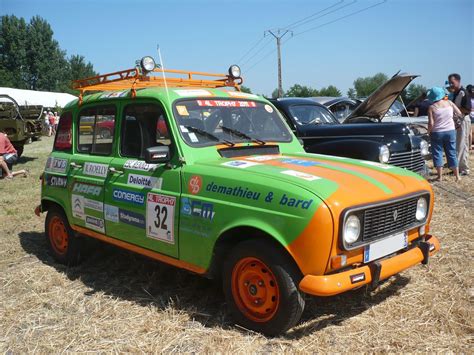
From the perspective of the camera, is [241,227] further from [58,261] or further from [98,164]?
[58,261]

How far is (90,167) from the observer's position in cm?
468

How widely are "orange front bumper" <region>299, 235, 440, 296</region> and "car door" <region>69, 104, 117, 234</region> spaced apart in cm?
242

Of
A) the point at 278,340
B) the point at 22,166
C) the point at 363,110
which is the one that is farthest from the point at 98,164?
the point at 22,166

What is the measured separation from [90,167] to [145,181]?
3.23 ft

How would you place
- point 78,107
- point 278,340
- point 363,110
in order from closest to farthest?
point 278,340 < point 78,107 < point 363,110

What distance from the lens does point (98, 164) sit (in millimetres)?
4586

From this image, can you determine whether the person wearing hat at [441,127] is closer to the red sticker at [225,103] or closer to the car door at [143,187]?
the red sticker at [225,103]

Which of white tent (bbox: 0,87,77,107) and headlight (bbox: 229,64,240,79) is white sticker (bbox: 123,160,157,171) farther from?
white tent (bbox: 0,87,77,107)

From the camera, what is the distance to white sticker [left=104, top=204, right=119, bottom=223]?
14.1 feet

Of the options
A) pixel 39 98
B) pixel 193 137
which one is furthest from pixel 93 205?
pixel 39 98

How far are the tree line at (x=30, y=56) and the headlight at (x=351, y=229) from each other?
73654 mm

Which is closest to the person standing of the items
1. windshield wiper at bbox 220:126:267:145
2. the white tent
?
windshield wiper at bbox 220:126:267:145

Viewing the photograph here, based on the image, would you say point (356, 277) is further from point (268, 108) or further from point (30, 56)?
point (30, 56)

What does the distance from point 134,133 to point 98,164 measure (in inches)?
20.4
